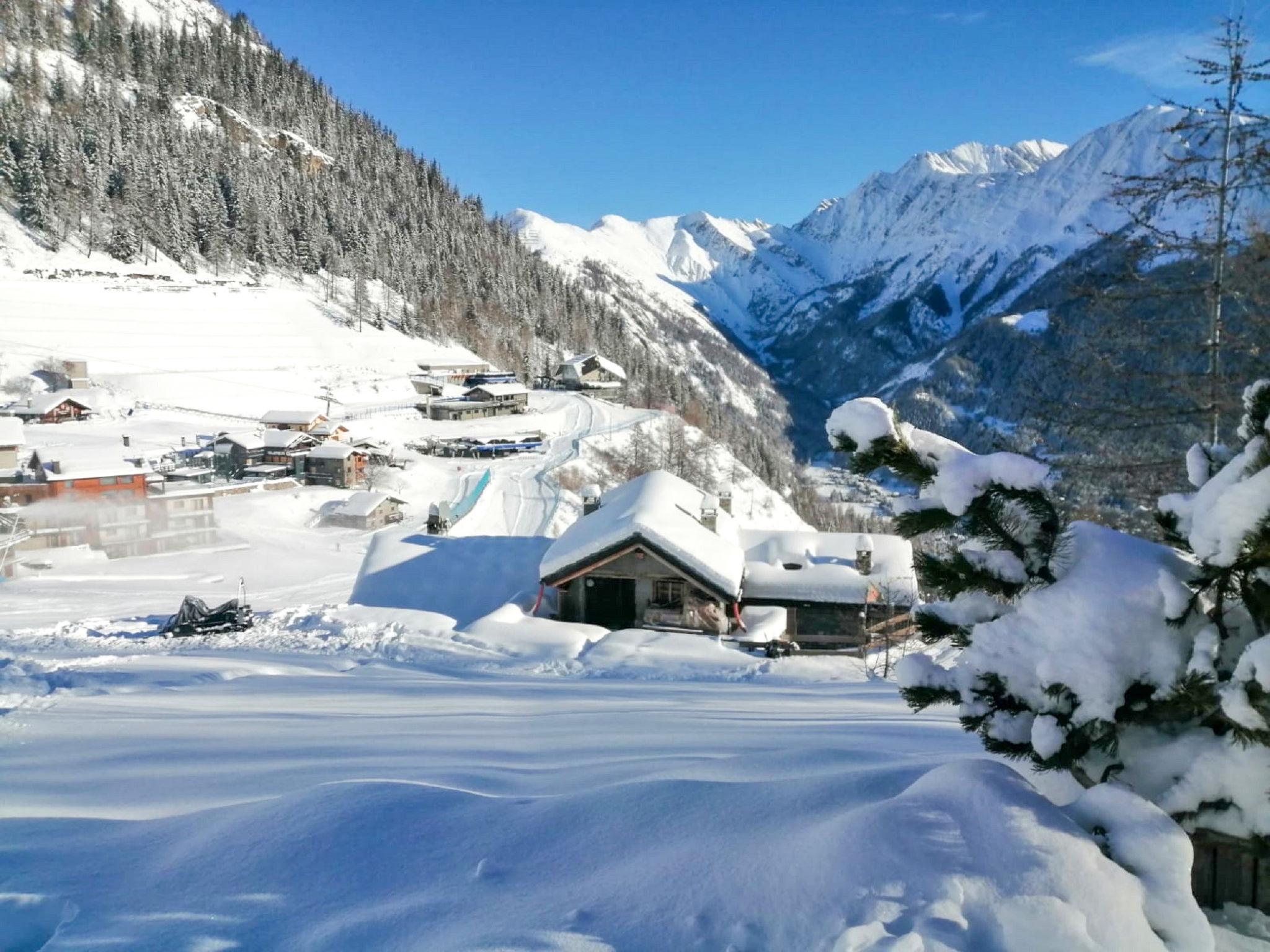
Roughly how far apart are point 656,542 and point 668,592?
145cm

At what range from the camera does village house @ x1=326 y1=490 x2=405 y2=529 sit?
45250 mm

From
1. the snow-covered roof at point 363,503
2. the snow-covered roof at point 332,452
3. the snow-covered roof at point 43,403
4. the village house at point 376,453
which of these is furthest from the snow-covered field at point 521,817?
the snow-covered roof at point 43,403

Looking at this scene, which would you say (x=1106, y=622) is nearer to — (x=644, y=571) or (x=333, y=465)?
(x=644, y=571)

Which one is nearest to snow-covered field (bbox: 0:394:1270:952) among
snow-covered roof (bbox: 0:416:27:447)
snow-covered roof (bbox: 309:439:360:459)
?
snow-covered roof (bbox: 0:416:27:447)

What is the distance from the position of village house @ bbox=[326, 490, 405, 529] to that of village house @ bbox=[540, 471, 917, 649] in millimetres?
28008

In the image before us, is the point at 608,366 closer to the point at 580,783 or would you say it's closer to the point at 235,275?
the point at 235,275

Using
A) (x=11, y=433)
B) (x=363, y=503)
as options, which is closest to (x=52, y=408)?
(x=11, y=433)

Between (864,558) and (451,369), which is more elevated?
(451,369)

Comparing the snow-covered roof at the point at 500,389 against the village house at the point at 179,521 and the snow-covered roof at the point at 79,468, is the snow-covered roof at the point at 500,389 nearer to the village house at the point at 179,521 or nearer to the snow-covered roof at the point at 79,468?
the snow-covered roof at the point at 79,468

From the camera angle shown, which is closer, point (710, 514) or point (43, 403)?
point (710, 514)

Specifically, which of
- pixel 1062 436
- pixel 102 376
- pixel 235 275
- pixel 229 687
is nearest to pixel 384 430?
pixel 102 376

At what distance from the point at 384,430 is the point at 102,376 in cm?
2788

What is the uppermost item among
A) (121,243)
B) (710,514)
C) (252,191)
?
(252,191)

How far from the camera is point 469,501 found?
46.0m
